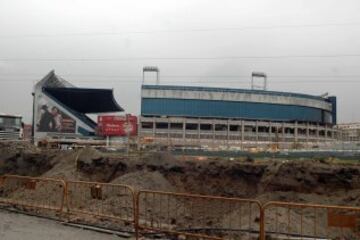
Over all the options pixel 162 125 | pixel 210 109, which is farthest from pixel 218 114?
pixel 162 125

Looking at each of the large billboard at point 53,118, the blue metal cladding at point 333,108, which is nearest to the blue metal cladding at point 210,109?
the large billboard at point 53,118

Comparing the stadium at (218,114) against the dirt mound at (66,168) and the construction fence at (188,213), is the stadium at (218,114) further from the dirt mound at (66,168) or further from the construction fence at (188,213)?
the construction fence at (188,213)

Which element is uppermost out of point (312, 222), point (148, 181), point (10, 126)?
point (10, 126)

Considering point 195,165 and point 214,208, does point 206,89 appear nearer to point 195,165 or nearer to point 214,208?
point 195,165

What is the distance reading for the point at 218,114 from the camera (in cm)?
10438

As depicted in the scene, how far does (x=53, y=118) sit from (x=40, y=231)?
80.7 metres

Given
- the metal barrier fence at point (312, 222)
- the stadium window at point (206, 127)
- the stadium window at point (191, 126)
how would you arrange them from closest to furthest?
the metal barrier fence at point (312, 222) → the stadium window at point (191, 126) → the stadium window at point (206, 127)

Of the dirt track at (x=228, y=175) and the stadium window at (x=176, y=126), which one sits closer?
the dirt track at (x=228, y=175)

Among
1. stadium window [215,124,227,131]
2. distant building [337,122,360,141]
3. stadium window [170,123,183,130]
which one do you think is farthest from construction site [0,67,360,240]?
distant building [337,122,360,141]

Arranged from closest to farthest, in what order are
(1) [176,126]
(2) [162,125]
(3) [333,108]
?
(1) [176,126] < (2) [162,125] < (3) [333,108]

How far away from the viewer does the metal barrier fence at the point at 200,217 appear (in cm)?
1291

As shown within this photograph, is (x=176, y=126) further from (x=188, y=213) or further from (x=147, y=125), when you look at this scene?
(x=188, y=213)

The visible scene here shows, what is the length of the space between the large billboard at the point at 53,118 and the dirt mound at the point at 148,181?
68966mm

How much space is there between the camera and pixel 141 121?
104 m
